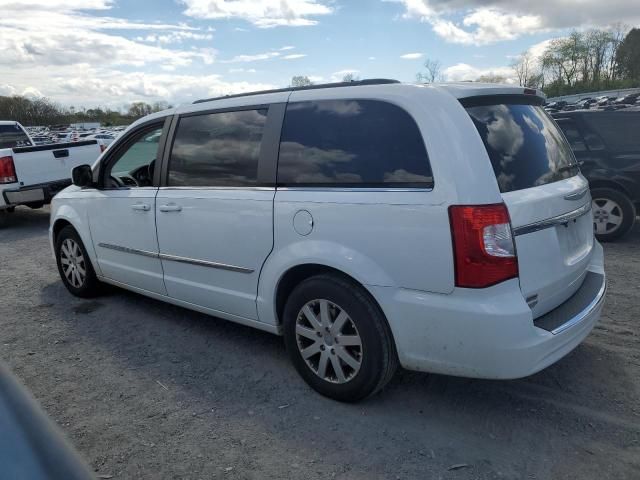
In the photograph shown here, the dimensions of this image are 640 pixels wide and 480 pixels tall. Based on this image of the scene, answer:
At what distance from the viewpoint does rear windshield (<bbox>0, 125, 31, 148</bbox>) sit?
41.8 ft

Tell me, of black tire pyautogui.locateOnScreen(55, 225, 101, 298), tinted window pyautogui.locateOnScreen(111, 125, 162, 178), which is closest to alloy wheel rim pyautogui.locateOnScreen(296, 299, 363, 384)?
tinted window pyautogui.locateOnScreen(111, 125, 162, 178)

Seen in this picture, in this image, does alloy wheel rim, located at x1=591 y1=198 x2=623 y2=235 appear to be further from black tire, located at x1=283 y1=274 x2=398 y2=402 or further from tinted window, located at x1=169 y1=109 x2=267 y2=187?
tinted window, located at x1=169 y1=109 x2=267 y2=187

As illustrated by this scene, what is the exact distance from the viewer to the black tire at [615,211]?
6488 mm

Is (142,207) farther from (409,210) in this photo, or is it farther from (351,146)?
(409,210)

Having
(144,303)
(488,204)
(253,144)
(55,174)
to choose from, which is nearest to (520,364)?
(488,204)

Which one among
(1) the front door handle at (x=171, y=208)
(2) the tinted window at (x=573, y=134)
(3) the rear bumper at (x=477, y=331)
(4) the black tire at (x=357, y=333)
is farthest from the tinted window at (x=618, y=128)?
(1) the front door handle at (x=171, y=208)

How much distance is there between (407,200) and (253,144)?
4.22 feet

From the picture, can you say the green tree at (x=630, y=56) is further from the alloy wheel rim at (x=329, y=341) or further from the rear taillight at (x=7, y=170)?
the alloy wheel rim at (x=329, y=341)

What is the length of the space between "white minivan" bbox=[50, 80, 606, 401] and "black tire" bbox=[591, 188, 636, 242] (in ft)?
11.7

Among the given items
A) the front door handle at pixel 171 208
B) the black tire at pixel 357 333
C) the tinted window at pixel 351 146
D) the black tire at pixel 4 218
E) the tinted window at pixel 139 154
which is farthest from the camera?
the black tire at pixel 4 218

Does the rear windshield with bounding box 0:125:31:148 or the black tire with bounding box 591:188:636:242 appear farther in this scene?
the rear windshield with bounding box 0:125:31:148

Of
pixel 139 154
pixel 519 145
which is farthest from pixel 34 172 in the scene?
pixel 519 145

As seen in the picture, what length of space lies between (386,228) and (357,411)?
1.12m

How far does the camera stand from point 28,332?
4.52 m
